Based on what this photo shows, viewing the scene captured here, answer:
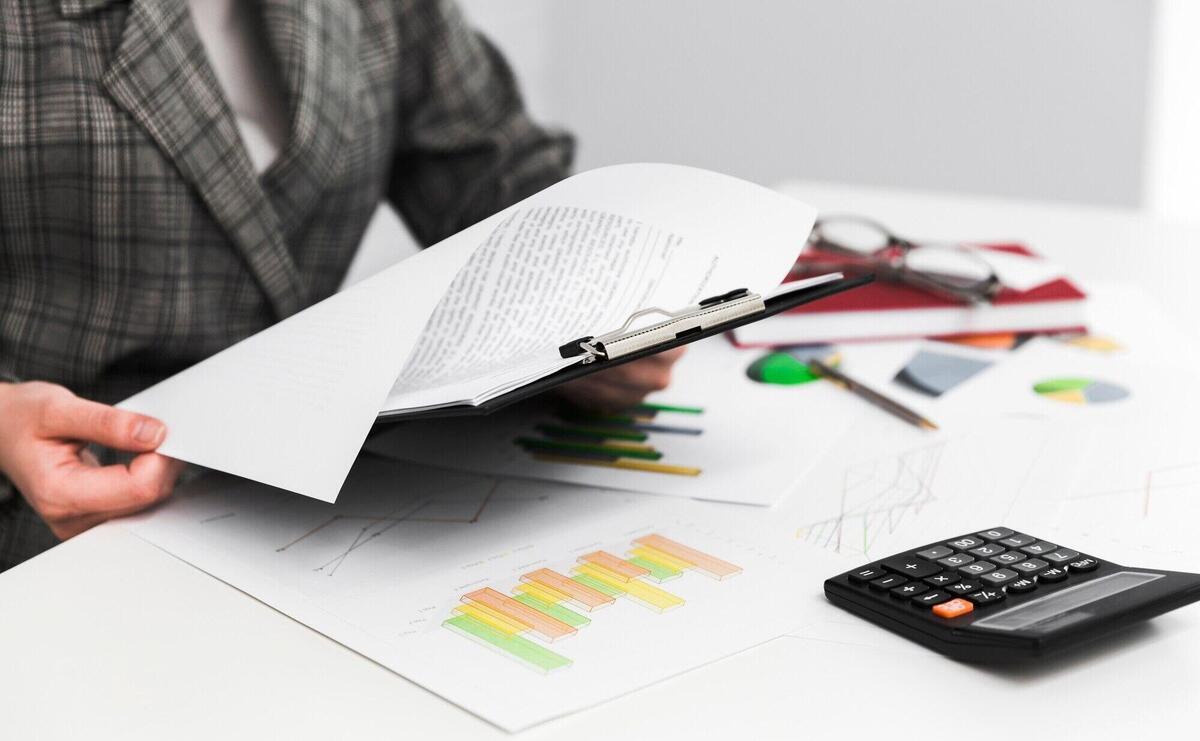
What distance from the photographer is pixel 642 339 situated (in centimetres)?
47

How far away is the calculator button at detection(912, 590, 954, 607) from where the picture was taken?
40 centimetres

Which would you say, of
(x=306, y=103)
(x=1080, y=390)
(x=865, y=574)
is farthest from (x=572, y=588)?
(x=306, y=103)

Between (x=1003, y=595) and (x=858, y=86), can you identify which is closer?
(x=1003, y=595)

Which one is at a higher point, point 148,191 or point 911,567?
point 148,191

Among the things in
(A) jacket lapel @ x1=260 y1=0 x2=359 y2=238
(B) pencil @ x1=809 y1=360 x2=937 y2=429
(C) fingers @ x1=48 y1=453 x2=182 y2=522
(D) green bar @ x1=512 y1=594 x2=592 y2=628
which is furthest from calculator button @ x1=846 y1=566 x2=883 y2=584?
(A) jacket lapel @ x1=260 y1=0 x2=359 y2=238

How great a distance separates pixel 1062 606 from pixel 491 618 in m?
0.20

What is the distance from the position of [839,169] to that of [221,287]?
199cm

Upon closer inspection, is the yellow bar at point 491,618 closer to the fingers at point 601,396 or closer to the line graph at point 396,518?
the line graph at point 396,518

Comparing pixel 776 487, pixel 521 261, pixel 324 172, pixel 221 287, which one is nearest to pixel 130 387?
pixel 221 287

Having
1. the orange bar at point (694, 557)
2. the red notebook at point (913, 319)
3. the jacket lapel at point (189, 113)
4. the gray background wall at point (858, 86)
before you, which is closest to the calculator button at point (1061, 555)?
the orange bar at point (694, 557)

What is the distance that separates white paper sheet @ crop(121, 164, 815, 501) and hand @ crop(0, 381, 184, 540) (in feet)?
0.05

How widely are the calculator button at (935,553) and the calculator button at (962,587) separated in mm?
22

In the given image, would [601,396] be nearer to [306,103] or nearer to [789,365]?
[789,365]

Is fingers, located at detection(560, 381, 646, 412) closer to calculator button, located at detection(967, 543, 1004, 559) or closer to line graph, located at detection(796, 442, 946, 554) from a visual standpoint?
line graph, located at detection(796, 442, 946, 554)
